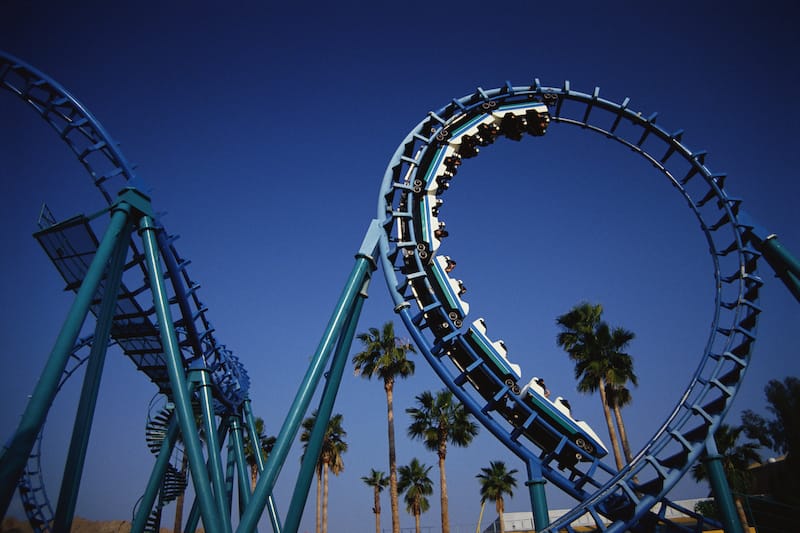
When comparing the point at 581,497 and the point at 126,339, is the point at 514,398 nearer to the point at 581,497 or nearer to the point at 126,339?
the point at 581,497

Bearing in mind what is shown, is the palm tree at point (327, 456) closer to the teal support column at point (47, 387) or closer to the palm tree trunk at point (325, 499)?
the palm tree trunk at point (325, 499)

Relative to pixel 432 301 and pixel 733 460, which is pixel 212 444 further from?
pixel 733 460

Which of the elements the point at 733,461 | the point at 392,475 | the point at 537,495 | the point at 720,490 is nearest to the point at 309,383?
the point at 537,495

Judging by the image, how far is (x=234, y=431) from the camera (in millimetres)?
13648

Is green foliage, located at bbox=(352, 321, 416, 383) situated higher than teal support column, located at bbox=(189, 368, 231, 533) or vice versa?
green foliage, located at bbox=(352, 321, 416, 383)

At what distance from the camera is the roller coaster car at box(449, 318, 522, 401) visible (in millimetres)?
9297

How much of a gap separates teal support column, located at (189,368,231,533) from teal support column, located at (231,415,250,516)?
7.54ft

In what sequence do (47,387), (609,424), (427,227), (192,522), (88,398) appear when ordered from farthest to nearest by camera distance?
(609,424) < (192,522) < (427,227) < (88,398) < (47,387)

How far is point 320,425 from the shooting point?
30.0 feet

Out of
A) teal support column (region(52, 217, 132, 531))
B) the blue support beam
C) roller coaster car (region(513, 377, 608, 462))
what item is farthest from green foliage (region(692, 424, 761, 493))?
teal support column (region(52, 217, 132, 531))

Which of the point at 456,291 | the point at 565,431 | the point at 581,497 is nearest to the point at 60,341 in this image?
the point at 456,291

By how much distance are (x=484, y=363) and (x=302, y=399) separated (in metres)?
3.24

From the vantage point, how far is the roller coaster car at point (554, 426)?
8.97 metres

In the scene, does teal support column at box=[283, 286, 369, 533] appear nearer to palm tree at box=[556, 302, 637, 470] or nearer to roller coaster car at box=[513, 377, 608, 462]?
roller coaster car at box=[513, 377, 608, 462]
